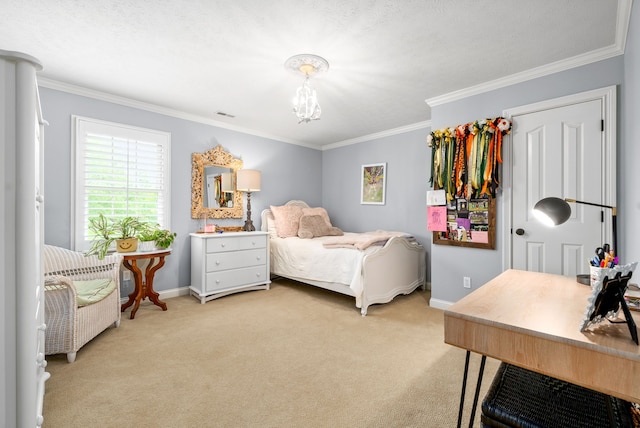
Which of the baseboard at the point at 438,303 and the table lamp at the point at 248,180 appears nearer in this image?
the baseboard at the point at 438,303

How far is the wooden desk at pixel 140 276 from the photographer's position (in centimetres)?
312

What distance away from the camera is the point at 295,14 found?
196cm

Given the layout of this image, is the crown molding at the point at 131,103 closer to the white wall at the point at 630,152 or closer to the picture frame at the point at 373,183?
the picture frame at the point at 373,183

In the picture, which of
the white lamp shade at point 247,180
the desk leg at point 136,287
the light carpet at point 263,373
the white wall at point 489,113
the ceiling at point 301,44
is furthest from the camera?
the white lamp shade at point 247,180

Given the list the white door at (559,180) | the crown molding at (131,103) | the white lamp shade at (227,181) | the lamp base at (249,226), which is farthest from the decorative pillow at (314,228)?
the white door at (559,180)

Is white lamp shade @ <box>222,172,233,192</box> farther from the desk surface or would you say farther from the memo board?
the desk surface

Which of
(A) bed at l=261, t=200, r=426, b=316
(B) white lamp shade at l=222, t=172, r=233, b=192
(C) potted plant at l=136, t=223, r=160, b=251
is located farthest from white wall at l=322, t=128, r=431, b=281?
(C) potted plant at l=136, t=223, r=160, b=251

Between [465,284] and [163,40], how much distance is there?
140 inches

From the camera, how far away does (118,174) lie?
3.44 m

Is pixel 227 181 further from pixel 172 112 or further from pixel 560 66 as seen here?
pixel 560 66

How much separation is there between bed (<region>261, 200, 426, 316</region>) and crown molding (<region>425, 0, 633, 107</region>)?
1.70 meters

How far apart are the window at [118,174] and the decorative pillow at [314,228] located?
71.7 inches

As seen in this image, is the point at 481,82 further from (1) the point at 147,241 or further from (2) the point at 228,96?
(1) the point at 147,241

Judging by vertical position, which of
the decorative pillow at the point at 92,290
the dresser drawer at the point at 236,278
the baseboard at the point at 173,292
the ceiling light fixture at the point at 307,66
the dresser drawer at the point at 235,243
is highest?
the ceiling light fixture at the point at 307,66
